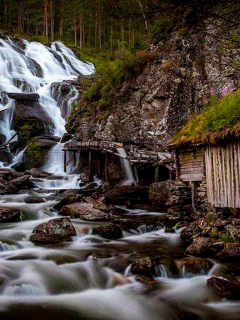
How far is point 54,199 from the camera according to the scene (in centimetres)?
1620

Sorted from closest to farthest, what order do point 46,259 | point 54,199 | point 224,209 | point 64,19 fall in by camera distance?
1. point 46,259
2. point 224,209
3. point 54,199
4. point 64,19

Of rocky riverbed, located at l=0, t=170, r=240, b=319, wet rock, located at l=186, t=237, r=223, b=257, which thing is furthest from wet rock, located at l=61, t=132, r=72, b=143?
wet rock, located at l=186, t=237, r=223, b=257

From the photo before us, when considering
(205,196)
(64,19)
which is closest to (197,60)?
(205,196)

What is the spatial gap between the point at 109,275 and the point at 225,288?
99.9 inches

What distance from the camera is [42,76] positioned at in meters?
37.7

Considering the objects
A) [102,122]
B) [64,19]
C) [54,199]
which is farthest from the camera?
[64,19]

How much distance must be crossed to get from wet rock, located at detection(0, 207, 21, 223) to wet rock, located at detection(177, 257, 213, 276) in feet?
24.1

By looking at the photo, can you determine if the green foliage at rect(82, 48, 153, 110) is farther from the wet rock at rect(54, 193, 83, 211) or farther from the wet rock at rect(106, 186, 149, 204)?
the wet rock at rect(54, 193, 83, 211)

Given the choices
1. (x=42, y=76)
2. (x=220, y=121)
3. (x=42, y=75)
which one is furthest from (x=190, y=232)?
(x=42, y=75)

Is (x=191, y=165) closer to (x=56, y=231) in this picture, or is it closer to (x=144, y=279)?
(x=56, y=231)

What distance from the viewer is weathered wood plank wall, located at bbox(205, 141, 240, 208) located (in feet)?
30.5

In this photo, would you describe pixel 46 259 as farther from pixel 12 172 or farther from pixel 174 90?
pixel 174 90

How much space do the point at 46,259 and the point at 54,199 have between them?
847 cm

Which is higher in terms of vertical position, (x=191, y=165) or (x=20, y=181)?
(x=191, y=165)
